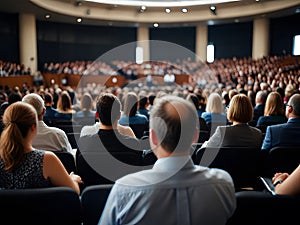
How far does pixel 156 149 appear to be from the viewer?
132 cm

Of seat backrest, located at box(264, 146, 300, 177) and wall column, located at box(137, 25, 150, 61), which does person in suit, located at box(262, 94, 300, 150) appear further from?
wall column, located at box(137, 25, 150, 61)

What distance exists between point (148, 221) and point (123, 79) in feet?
54.3

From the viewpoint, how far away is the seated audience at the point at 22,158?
177cm

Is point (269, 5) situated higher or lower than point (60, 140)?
higher

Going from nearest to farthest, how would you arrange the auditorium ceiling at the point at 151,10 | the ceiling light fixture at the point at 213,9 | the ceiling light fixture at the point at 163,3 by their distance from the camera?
the auditorium ceiling at the point at 151,10, the ceiling light fixture at the point at 213,9, the ceiling light fixture at the point at 163,3

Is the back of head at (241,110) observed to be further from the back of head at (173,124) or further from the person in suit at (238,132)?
the back of head at (173,124)

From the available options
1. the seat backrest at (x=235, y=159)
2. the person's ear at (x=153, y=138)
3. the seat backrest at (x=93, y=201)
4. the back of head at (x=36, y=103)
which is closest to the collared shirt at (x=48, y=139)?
the back of head at (x=36, y=103)

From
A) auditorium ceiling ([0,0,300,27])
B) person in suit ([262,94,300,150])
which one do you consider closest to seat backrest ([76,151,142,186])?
person in suit ([262,94,300,150])

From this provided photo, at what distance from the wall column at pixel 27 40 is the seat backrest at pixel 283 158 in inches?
606

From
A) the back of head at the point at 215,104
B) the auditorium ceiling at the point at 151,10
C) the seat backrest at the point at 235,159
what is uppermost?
the auditorium ceiling at the point at 151,10

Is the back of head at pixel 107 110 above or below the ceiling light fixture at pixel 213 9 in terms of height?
below

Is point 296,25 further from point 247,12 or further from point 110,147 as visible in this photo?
point 110,147

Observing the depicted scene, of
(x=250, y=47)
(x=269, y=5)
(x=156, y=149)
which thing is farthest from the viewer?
(x=250, y=47)

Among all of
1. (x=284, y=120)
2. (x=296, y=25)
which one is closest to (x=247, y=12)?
(x=296, y=25)
